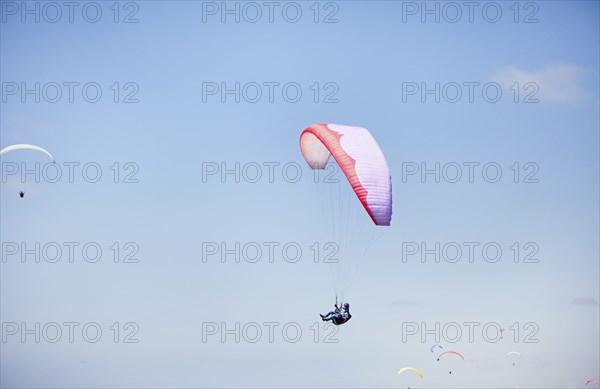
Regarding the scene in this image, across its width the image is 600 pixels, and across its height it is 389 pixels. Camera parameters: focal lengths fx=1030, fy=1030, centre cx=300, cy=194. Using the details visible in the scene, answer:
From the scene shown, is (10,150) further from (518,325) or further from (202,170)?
(518,325)

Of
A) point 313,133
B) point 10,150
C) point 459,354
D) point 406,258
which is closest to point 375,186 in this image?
point 313,133

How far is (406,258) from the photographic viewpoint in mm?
56656

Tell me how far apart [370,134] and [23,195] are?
17.3 m

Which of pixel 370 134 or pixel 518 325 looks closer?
pixel 370 134

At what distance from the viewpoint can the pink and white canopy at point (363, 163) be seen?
143ft

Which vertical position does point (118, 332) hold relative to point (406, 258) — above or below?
below

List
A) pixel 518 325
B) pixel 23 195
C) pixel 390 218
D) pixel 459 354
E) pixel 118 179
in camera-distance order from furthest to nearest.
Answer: pixel 459 354 < pixel 518 325 < pixel 118 179 < pixel 23 195 < pixel 390 218

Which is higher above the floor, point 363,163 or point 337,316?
point 363,163

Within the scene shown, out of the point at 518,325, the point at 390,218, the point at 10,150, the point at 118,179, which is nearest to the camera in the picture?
the point at 390,218

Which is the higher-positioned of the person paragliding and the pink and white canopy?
the pink and white canopy

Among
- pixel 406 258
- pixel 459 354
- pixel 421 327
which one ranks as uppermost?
pixel 406 258

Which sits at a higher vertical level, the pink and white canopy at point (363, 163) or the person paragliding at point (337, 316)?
the pink and white canopy at point (363, 163)

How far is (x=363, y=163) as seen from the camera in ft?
147

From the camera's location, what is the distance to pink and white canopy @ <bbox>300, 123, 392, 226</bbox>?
143 ft
